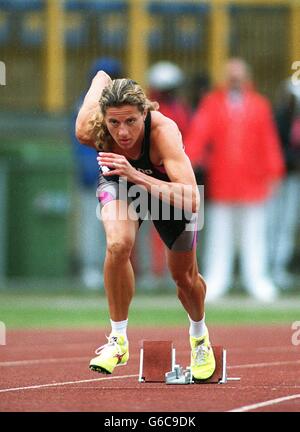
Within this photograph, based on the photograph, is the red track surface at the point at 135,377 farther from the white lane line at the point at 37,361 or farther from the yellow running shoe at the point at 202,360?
the yellow running shoe at the point at 202,360

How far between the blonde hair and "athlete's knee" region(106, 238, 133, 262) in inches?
25.9

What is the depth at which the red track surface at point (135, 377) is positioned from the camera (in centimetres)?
758

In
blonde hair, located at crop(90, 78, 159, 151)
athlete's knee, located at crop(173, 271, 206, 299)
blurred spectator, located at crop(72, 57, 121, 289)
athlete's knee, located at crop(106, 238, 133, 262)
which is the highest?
blurred spectator, located at crop(72, 57, 121, 289)

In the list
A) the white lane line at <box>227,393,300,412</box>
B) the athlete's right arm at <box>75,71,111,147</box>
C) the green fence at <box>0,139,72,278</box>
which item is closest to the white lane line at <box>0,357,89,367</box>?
the athlete's right arm at <box>75,71,111,147</box>

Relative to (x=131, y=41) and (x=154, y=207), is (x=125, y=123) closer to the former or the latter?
(x=154, y=207)

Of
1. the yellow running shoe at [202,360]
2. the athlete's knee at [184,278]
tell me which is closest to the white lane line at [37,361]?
the yellow running shoe at [202,360]

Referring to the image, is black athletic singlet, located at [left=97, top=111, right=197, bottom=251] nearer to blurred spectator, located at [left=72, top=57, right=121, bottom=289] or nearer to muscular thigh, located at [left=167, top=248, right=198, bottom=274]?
muscular thigh, located at [left=167, top=248, right=198, bottom=274]

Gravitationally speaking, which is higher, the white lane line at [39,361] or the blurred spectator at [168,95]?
the blurred spectator at [168,95]

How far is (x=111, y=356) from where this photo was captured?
342 inches

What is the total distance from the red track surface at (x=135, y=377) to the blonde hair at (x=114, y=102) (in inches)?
61.8

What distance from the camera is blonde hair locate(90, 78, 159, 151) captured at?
864 centimetres

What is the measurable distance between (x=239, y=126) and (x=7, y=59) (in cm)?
413

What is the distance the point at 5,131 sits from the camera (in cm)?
1877

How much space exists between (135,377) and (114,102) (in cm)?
197
